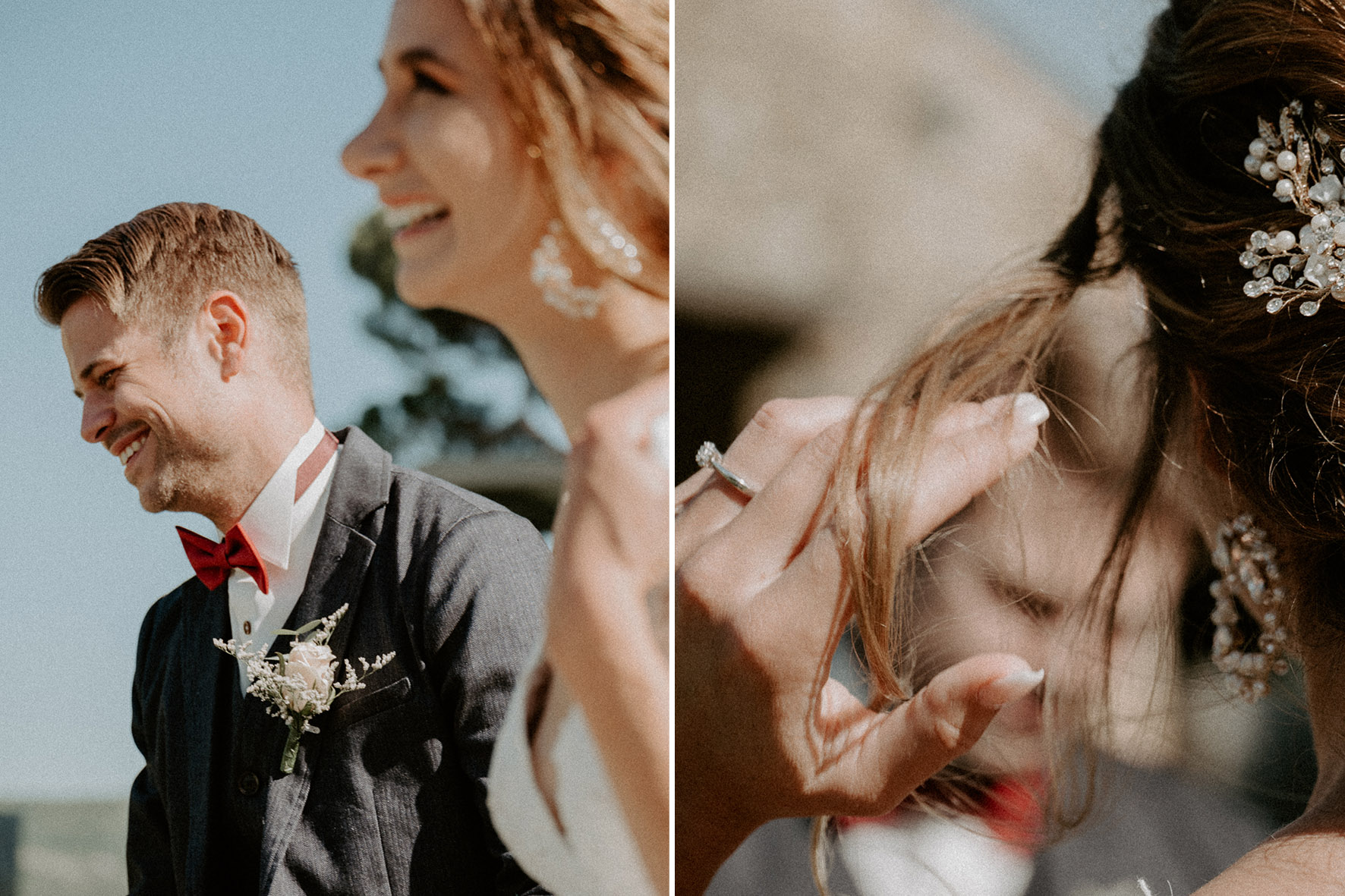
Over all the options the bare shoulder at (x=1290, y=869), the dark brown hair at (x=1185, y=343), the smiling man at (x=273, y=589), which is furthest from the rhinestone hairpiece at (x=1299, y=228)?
the smiling man at (x=273, y=589)

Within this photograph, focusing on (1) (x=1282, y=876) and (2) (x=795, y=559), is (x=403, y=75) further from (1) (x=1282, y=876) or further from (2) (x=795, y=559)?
(1) (x=1282, y=876)

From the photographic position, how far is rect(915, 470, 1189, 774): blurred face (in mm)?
1790

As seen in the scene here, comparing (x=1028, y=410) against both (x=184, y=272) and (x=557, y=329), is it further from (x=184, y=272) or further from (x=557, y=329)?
(x=184, y=272)

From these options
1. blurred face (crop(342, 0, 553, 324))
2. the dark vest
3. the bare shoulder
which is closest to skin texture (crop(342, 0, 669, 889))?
blurred face (crop(342, 0, 553, 324))

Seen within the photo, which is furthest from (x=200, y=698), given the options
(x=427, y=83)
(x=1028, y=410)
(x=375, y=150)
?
(x=1028, y=410)

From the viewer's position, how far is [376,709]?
1633 mm

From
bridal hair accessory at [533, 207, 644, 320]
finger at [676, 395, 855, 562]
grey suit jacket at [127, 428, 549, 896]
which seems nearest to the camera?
grey suit jacket at [127, 428, 549, 896]

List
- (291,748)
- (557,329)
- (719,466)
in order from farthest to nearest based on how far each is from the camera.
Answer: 1. (719,466)
2. (557,329)
3. (291,748)

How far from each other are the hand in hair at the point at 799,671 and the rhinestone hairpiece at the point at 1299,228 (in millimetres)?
413

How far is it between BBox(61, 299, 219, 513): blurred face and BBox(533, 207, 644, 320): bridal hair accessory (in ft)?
1.86

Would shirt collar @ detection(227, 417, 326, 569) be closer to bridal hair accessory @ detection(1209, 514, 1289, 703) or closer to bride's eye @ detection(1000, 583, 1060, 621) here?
bride's eye @ detection(1000, 583, 1060, 621)

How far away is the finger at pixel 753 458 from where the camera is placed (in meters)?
1.82

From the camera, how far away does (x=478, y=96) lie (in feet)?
5.50

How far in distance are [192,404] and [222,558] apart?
25 cm
